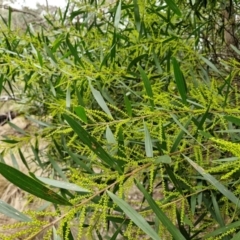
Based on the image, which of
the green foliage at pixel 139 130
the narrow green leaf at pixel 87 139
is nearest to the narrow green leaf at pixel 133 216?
the green foliage at pixel 139 130

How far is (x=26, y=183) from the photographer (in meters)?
0.52

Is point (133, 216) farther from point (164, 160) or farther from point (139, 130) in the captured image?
point (139, 130)

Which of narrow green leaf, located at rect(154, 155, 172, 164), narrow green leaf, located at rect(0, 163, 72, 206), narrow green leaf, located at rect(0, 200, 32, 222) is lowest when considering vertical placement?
narrow green leaf, located at rect(0, 200, 32, 222)

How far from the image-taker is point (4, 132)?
10.5 feet

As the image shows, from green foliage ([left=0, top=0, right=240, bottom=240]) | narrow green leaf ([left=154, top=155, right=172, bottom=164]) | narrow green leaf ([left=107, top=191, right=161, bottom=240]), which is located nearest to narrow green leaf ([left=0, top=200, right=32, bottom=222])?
green foliage ([left=0, top=0, right=240, bottom=240])

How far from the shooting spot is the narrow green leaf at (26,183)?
0.51m

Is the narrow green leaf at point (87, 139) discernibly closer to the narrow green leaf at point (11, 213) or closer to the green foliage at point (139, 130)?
the green foliage at point (139, 130)

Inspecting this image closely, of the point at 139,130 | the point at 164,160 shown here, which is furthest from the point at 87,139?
the point at 139,130

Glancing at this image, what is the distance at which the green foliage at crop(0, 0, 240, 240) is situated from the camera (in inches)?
24.9

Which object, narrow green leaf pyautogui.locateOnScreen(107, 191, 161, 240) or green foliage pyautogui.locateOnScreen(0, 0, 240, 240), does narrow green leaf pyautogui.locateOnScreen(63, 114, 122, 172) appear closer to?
green foliage pyautogui.locateOnScreen(0, 0, 240, 240)

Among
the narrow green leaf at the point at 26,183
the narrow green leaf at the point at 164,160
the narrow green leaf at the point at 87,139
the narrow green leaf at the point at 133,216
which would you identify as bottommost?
the narrow green leaf at the point at 133,216

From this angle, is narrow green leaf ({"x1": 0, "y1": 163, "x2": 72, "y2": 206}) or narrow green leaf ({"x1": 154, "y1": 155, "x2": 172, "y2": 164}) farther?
narrow green leaf ({"x1": 154, "y1": 155, "x2": 172, "y2": 164})

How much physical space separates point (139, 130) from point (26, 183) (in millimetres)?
422

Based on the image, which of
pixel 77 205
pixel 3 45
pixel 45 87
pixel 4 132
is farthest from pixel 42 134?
pixel 4 132
